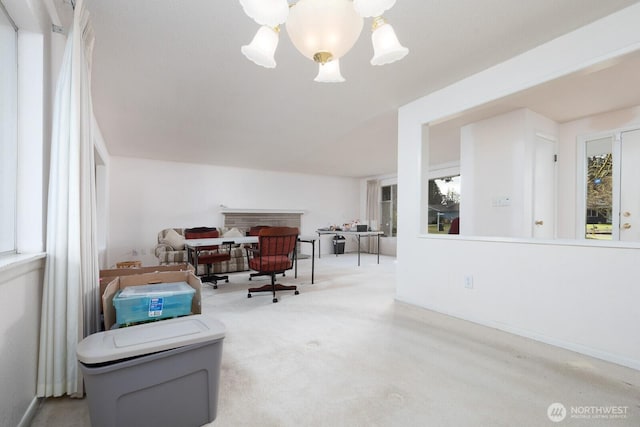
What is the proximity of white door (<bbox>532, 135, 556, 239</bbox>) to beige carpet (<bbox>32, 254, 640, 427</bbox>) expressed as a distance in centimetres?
195

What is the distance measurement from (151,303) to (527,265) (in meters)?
2.69

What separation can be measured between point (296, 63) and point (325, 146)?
8.71ft

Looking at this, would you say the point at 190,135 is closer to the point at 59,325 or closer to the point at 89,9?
the point at 89,9

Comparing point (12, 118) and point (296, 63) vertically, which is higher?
point (296, 63)

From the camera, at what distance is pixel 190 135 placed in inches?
169

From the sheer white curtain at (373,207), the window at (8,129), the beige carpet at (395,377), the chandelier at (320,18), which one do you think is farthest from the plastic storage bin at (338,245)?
the chandelier at (320,18)

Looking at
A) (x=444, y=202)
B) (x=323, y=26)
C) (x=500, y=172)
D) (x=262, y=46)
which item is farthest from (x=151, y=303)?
(x=444, y=202)

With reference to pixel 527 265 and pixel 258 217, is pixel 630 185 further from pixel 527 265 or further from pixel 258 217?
pixel 258 217

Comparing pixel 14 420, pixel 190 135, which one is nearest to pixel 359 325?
pixel 14 420

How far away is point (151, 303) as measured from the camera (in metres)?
1.65

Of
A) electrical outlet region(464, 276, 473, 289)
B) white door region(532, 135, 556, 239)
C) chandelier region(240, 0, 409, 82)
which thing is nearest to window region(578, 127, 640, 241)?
white door region(532, 135, 556, 239)

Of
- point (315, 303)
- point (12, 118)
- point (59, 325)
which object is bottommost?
point (315, 303)

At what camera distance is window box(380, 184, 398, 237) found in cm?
806

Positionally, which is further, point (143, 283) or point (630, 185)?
point (630, 185)
